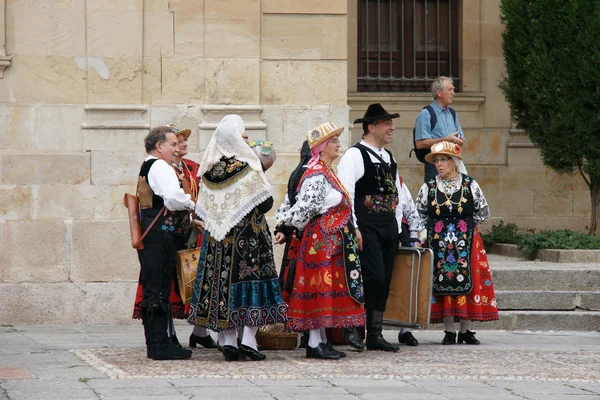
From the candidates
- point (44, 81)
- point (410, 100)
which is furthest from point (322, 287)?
point (410, 100)

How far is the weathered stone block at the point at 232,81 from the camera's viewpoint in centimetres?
1131

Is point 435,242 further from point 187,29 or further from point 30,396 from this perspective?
point 30,396

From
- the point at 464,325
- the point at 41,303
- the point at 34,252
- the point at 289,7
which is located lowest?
the point at 464,325

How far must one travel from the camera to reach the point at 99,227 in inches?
436

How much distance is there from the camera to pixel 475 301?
32.2 feet

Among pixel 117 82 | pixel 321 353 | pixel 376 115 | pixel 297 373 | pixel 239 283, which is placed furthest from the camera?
pixel 117 82

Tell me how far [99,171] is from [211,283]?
303 centimetres

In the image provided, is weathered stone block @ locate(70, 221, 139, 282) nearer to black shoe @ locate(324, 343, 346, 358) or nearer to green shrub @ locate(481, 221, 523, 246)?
black shoe @ locate(324, 343, 346, 358)

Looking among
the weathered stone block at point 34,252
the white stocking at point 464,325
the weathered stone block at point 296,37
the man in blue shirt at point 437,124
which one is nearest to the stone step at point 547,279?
the man in blue shirt at point 437,124

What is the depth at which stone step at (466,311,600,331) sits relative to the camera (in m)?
11.1

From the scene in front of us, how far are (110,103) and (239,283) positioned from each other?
3397 millimetres

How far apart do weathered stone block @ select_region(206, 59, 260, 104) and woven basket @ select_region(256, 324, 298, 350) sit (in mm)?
2824

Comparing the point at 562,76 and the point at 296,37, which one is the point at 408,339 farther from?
the point at 562,76

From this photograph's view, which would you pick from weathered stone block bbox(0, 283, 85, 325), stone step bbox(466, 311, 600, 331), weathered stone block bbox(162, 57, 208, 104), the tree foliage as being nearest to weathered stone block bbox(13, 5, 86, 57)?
weathered stone block bbox(162, 57, 208, 104)
